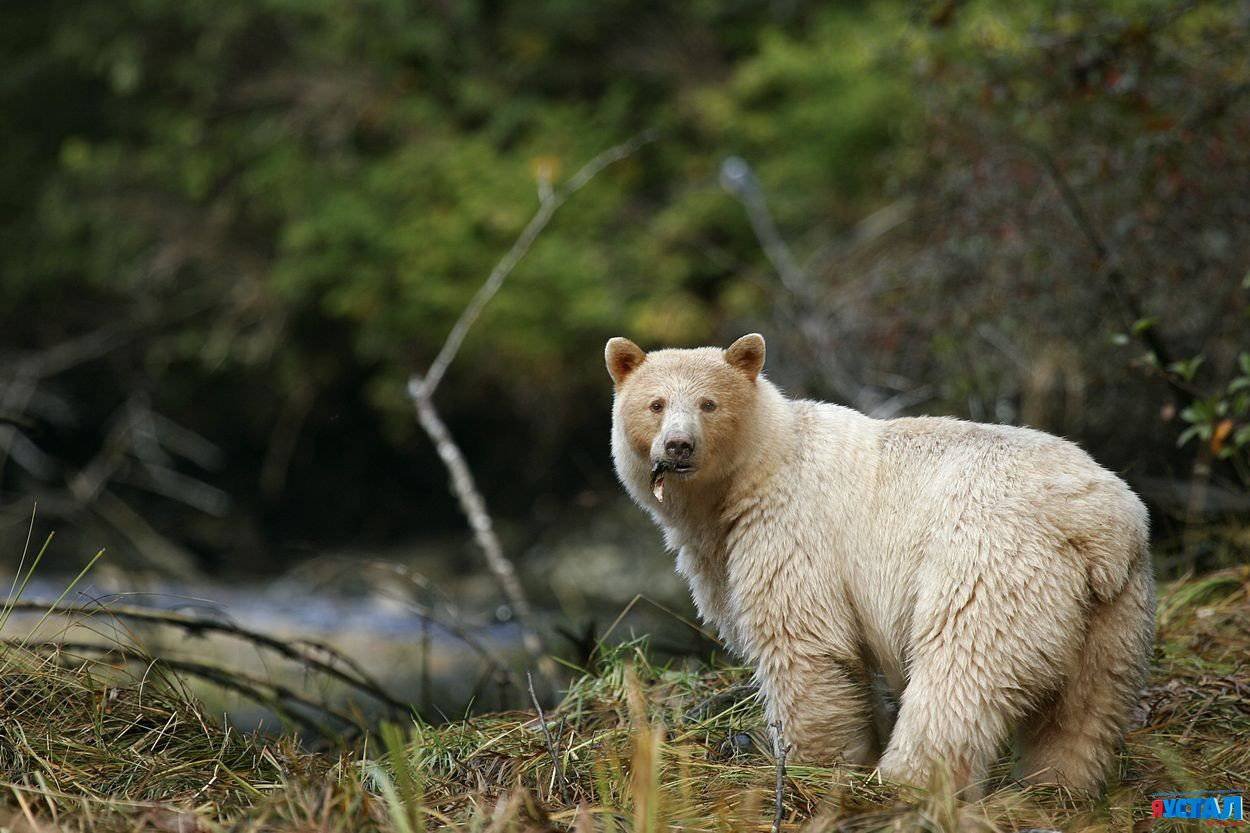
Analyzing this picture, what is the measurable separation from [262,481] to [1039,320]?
11.5 meters

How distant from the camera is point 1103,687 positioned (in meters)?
3.62

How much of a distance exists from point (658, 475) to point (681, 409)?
244 millimetres

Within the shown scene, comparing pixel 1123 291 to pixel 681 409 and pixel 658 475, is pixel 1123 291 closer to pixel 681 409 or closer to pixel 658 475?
pixel 681 409

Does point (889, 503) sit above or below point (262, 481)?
above

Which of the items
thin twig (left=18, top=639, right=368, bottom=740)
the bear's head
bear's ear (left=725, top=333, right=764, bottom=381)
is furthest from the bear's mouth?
thin twig (left=18, top=639, right=368, bottom=740)

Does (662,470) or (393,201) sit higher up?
(393,201)

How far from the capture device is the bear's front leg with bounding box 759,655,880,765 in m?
3.86

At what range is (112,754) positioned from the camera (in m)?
3.53

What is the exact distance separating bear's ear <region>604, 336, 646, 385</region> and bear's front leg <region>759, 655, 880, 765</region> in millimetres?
1203

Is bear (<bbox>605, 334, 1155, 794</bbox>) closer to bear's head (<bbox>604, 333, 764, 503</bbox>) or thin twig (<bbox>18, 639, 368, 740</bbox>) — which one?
bear's head (<bbox>604, 333, 764, 503</bbox>)

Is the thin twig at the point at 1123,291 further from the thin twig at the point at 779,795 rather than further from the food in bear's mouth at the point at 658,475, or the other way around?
the thin twig at the point at 779,795

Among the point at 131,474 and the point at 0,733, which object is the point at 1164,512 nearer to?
the point at 0,733

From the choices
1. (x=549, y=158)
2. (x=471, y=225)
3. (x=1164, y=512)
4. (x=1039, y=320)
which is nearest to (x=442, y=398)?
(x=471, y=225)

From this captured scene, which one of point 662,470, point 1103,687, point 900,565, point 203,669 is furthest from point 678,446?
point 203,669
